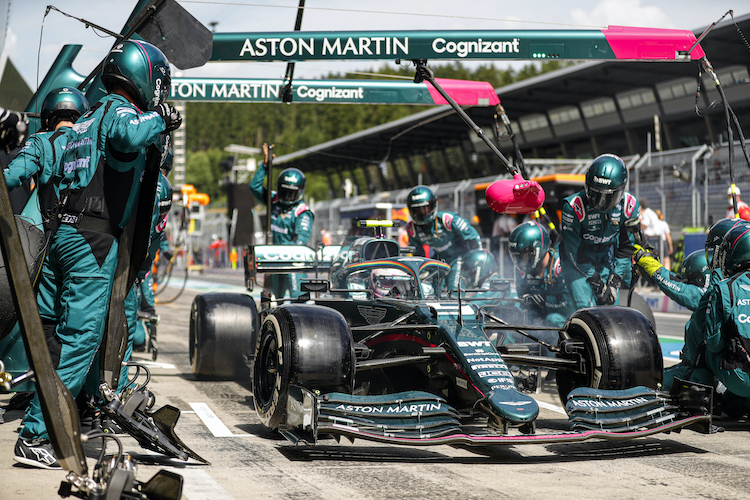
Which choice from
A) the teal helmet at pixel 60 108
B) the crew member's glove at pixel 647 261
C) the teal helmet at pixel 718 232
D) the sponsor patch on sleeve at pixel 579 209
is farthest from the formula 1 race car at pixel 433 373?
the teal helmet at pixel 60 108

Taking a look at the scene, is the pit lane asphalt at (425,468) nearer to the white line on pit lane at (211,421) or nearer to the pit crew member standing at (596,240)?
the white line on pit lane at (211,421)

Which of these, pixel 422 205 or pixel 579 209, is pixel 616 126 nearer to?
pixel 422 205

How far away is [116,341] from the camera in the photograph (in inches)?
175

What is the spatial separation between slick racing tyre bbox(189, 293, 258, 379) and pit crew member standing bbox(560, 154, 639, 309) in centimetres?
299

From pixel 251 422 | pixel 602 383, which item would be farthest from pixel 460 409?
pixel 251 422

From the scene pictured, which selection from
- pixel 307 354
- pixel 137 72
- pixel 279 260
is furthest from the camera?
pixel 279 260

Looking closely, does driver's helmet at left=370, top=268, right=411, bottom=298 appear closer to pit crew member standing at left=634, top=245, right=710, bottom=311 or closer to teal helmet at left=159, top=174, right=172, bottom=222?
pit crew member standing at left=634, top=245, right=710, bottom=311

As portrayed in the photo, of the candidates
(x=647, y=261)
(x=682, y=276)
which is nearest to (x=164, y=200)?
(x=647, y=261)

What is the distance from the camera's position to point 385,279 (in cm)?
647

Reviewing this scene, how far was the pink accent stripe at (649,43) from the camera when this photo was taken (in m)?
7.80

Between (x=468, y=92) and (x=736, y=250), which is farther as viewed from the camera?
(x=468, y=92)

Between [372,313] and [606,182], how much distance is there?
107 inches

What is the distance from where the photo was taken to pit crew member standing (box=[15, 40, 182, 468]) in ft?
13.9

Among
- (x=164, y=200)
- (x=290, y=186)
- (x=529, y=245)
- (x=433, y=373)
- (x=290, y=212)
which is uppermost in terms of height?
(x=290, y=186)
